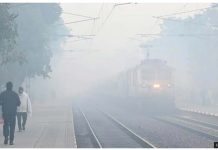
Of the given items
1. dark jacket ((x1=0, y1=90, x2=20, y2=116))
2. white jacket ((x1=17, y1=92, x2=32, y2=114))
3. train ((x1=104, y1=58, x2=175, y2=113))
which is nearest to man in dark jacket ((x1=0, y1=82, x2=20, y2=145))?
dark jacket ((x1=0, y1=90, x2=20, y2=116))

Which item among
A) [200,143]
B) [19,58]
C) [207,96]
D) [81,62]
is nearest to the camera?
[200,143]

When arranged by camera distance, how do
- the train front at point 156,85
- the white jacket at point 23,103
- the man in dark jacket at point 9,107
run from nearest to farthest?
the man in dark jacket at point 9,107
the white jacket at point 23,103
the train front at point 156,85

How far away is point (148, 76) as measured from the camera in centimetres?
4622

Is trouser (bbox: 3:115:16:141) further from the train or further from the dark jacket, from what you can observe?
the train

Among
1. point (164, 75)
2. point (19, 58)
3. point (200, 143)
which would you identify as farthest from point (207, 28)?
point (200, 143)

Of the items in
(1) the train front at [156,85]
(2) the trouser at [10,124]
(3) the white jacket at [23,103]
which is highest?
(1) the train front at [156,85]

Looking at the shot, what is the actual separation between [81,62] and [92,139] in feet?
491

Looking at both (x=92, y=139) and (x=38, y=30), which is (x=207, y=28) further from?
(x=92, y=139)

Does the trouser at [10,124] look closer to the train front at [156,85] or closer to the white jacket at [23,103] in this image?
the white jacket at [23,103]

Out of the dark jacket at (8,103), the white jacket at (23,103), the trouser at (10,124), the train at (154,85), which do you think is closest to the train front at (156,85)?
the train at (154,85)

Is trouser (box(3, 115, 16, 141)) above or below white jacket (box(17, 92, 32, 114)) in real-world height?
below

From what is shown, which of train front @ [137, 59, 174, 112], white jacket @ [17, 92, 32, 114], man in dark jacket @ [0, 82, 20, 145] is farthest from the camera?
train front @ [137, 59, 174, 112]

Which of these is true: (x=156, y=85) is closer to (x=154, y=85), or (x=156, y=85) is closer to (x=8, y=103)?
(x=154, y=85)

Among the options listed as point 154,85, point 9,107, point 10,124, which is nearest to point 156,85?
point 154,85
